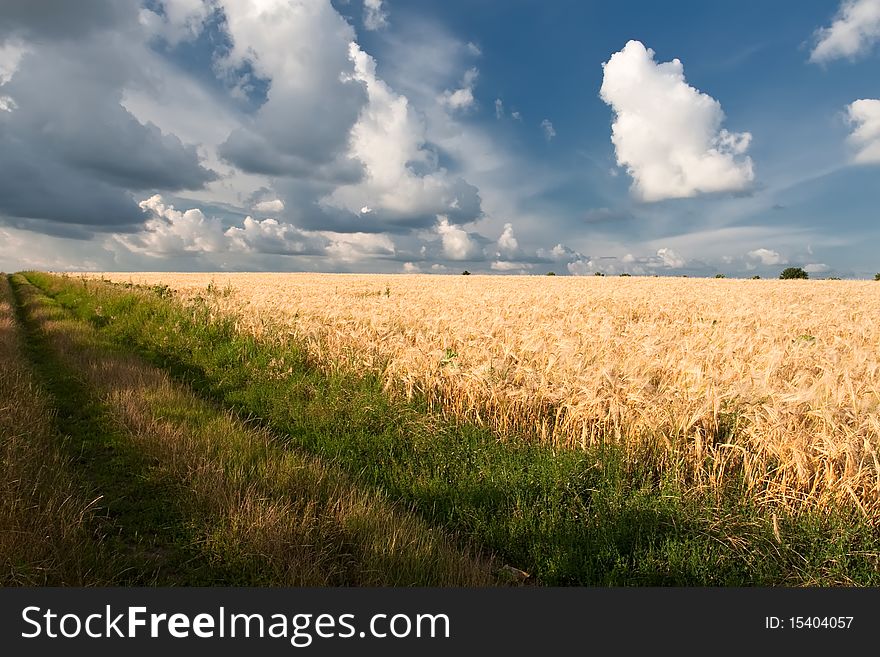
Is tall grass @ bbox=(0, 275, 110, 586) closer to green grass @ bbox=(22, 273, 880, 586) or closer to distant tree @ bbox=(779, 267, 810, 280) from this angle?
green grass @ bbox=(22, 273, 880, 586)

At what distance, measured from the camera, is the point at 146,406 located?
6.63 meters

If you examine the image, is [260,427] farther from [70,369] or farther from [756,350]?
[756,350]

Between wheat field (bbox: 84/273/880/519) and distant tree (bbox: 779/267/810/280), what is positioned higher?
distant tree (bbox: 779/267/810/280)

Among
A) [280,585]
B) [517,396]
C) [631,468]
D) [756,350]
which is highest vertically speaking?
[756,350]

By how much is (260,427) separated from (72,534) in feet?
10.8

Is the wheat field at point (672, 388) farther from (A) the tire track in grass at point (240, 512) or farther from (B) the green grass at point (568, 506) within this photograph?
(A) the tire track in grass at point (240, 512)

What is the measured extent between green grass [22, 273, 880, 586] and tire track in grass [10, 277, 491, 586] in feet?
1.68

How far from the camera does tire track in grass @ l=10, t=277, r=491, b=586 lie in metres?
3.45

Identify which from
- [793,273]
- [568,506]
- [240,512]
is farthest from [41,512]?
[793,273]

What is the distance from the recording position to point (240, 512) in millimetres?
3900

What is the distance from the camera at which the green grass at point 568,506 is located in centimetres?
360

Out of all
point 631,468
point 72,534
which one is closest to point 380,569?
point 72,534

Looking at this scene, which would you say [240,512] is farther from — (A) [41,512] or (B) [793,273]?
(B) [793,273]

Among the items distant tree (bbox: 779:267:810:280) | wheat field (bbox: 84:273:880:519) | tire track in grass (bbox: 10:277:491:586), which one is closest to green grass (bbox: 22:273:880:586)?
wheat field (bbox: 84:273:880:519)
